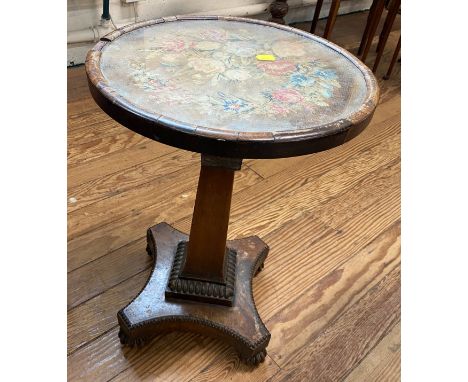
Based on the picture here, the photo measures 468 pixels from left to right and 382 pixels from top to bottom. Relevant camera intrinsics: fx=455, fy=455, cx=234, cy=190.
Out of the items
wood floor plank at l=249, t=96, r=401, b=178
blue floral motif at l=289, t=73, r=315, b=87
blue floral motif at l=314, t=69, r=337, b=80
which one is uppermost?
blue floral motif at l=314, t=69, r=337, b=80

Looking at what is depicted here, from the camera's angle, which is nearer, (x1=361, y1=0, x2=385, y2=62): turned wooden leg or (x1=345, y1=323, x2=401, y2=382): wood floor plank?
(x1=345, y1=323, x2=401, y2=382): wood floor plank

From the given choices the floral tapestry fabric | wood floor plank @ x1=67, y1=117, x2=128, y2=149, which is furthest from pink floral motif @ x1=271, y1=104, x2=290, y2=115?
wood floor plank @ x1=67, y1=117, x2=128, y2=149

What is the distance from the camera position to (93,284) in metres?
1.43

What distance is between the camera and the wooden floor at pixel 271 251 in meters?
1.28

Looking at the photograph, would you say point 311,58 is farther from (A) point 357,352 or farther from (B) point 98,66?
(A) point 357,352

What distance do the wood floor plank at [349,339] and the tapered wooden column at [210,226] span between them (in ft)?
1.09

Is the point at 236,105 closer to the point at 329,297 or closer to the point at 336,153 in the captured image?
the point at 329,297

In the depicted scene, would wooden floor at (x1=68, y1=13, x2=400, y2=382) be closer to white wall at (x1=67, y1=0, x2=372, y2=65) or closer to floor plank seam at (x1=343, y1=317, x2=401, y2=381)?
floor plank seam at (x1=343, y1=317, x2=401, y2=381)

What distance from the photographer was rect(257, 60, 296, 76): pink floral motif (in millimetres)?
1092

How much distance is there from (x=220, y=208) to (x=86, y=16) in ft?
5.56

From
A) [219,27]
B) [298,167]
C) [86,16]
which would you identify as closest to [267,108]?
[219,27]

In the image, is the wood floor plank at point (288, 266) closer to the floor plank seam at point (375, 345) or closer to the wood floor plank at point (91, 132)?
the floor plank seam at point (375, 345)

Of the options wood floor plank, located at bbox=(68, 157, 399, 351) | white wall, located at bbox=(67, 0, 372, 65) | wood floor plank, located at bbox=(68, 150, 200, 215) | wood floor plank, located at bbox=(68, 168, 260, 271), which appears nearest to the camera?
wood floor plank, located at bbox=(68, 157, 399, 351)

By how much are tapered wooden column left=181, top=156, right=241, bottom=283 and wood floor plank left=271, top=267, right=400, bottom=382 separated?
0.33 m
